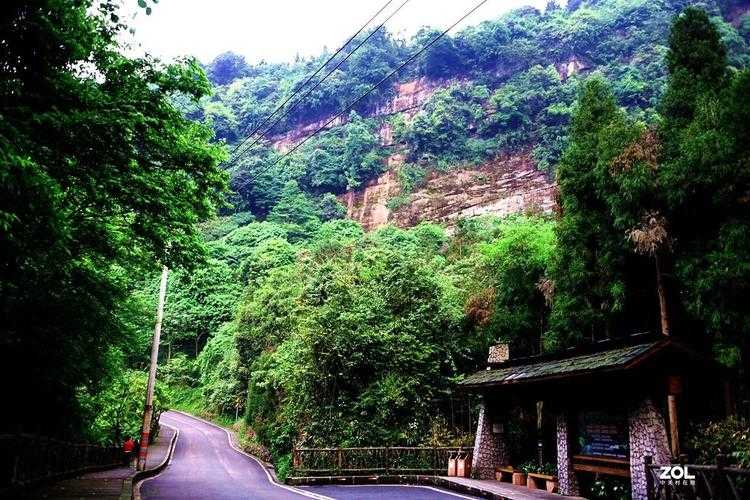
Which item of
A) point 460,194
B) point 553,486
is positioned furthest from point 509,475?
point 460,194

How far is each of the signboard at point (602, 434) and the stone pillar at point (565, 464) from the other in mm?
292

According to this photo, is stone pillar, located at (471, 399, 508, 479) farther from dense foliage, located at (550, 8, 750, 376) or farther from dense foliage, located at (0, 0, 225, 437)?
dense foliage, located at (0, 0, 225, 437)

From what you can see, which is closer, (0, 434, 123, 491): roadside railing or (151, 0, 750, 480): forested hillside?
(0, 434, 123, 491): roadside railing

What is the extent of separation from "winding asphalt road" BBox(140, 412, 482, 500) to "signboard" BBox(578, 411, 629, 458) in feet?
10.6

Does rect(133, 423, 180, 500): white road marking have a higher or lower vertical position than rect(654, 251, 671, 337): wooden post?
lower

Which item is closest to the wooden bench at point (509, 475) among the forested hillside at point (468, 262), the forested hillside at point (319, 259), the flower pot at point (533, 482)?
the flower pot at point (533, 482)

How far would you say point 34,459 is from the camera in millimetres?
10773

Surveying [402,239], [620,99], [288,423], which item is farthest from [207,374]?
→ [620,99]

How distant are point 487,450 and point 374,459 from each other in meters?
3.90

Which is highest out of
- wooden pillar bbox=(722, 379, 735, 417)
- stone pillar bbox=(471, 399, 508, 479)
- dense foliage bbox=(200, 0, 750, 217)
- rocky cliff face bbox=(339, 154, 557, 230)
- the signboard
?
dense foliage bbox=(200, 0, 750, 217)

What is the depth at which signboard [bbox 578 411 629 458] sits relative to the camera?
1094 centimetres

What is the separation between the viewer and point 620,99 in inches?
2303

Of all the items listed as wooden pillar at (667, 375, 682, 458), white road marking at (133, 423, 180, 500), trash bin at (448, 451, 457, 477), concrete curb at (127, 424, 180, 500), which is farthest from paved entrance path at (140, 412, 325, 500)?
wooden pillar at (667, 375, 682, 458)

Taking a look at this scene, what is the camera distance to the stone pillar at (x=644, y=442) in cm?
959
